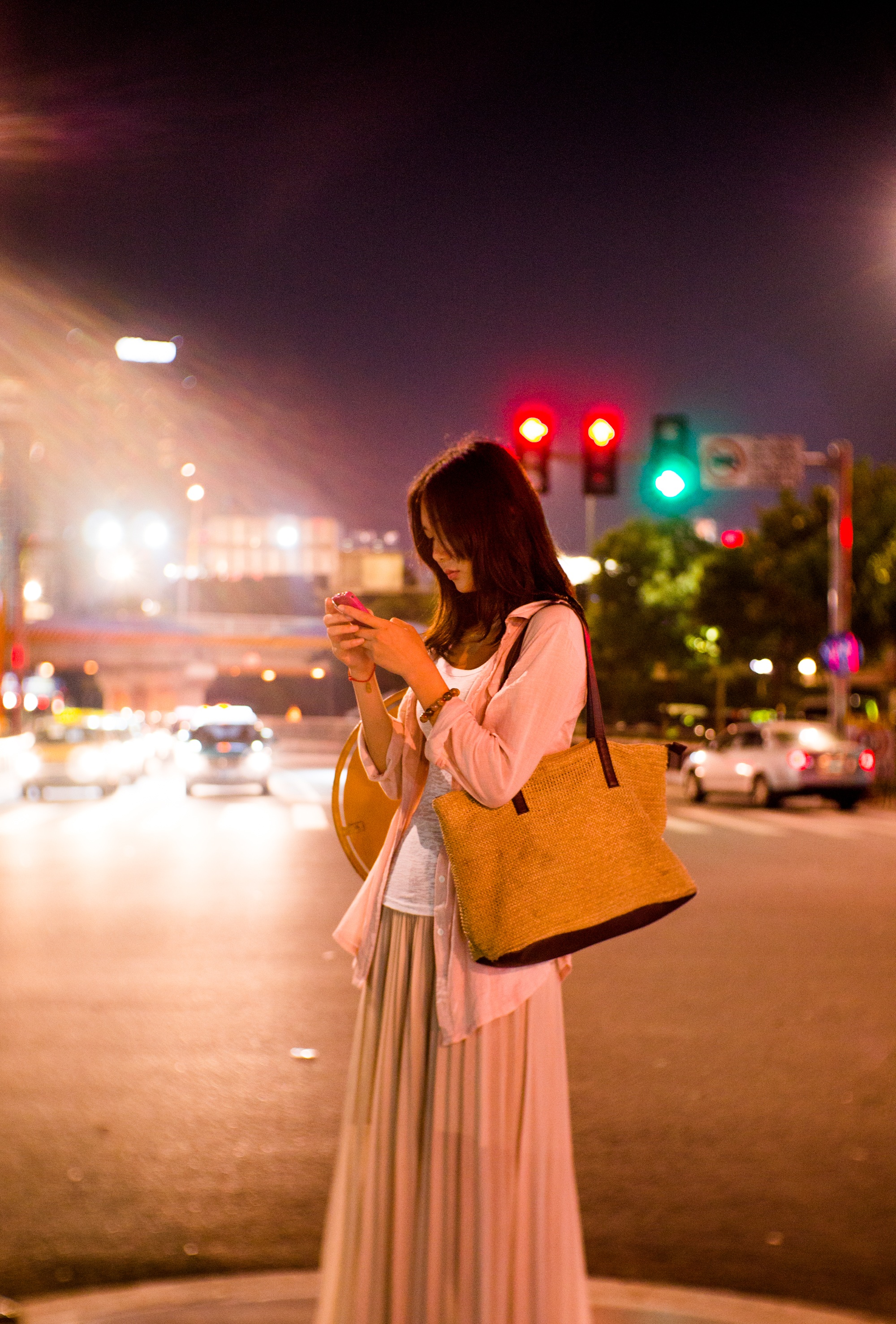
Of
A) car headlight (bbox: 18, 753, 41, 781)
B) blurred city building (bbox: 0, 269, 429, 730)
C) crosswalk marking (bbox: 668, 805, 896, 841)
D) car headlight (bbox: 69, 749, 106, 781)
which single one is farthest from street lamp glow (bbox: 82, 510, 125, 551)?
crosswalk marking (bbox: 668, 805, 896, 841)

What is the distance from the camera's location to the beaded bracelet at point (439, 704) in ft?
7.82

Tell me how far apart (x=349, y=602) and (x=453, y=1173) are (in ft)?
3.57

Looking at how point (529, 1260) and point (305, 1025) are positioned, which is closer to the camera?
point (529, 1260)

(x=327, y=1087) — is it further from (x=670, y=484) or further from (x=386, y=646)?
(x=670, y=484)

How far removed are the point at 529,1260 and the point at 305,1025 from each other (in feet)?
13.9

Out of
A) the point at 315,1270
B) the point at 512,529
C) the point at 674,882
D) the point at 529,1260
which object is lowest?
the point at 315,1270

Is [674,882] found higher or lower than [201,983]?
higher

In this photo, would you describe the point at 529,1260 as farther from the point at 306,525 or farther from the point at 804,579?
the point at 306,525

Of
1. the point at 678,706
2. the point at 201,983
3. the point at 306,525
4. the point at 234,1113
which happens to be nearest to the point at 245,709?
the point at 201,983

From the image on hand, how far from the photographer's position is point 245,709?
28.4m

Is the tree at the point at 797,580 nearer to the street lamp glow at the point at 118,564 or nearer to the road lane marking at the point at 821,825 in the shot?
A: the road lane marking at the point at 821,825

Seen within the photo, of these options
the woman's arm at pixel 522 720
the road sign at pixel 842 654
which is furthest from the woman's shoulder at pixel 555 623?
the road sign at pixel 842 654

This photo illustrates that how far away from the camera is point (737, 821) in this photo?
1983 centimetres

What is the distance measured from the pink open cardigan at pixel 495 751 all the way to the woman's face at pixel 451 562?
0.13 metres
